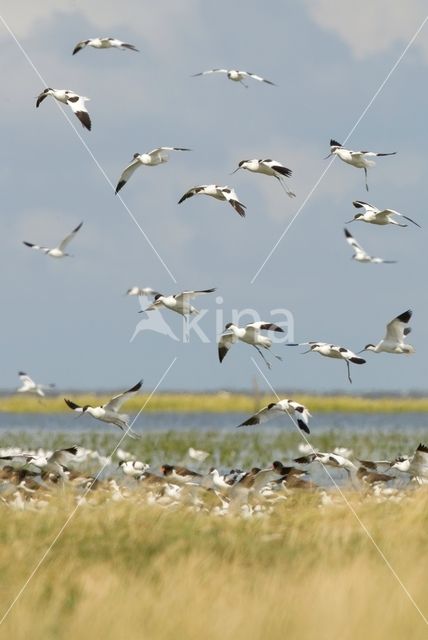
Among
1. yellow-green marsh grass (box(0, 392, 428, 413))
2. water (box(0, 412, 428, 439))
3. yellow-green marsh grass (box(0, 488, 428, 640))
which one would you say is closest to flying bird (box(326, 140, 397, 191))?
yellow-green marsh grass (box(0, 488, 428, 640))

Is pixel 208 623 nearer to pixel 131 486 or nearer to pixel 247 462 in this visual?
pixel 131 486

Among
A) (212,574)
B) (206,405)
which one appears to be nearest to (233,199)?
(212,574)

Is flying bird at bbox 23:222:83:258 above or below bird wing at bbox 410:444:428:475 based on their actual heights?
below

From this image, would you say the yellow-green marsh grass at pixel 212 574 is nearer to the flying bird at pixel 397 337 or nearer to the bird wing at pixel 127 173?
the flying bird at pixel 397 337

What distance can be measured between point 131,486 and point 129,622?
8.34 metres

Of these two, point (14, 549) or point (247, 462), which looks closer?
point (14, 549)

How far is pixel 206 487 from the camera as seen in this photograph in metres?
15.6

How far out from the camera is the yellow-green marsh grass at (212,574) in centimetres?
877

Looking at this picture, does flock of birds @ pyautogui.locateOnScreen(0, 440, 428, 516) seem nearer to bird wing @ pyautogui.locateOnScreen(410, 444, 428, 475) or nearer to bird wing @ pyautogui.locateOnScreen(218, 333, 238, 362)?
bird wing @ pyautogui.locateOnScreen(410, 444, 428, 475)

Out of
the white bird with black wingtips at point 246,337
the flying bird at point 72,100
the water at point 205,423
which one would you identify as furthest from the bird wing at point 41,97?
the water at point 205,423

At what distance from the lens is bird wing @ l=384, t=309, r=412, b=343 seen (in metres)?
16.0

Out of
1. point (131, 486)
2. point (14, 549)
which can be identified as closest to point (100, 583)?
point (14, 549)

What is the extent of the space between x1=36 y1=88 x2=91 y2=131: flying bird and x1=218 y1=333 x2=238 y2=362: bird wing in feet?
11.0

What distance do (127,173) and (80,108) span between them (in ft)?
6.00
